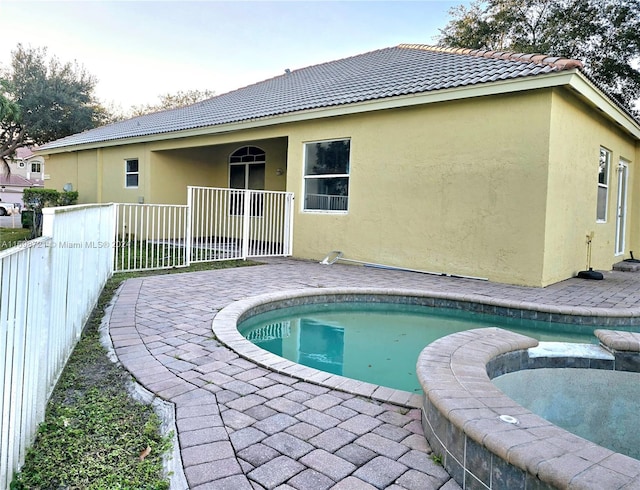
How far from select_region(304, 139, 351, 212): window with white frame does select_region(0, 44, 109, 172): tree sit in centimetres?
1960

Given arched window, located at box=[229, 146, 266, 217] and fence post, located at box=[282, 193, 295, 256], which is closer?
fence post, located at box=[282, 193, 295, 256]

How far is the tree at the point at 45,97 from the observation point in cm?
2300

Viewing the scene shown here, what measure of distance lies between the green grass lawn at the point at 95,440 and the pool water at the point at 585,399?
2.22 m

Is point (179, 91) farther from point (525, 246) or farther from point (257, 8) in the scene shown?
point (525, 246)

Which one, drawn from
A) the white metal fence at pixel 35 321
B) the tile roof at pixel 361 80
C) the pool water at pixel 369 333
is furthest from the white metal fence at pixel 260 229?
the white metal fence at pixel 35 321

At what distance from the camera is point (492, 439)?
1.75 m

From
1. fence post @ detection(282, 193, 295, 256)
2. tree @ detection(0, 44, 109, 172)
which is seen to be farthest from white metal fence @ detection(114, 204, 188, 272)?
tree @ detection(0, 44, 109, 172)

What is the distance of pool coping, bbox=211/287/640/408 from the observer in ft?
9.67

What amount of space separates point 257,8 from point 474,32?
35.7 ft

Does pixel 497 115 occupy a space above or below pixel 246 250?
above

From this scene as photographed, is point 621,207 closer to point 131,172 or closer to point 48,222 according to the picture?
point 48,222

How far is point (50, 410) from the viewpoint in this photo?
2.46 metres

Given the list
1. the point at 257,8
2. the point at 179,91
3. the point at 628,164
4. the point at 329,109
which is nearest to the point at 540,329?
the point at 329,109

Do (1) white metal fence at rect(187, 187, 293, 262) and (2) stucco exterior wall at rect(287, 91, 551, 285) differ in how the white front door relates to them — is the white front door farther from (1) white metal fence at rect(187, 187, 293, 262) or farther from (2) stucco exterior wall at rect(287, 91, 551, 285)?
(1) white metal fence at rect(187, 187, 293, 262)
